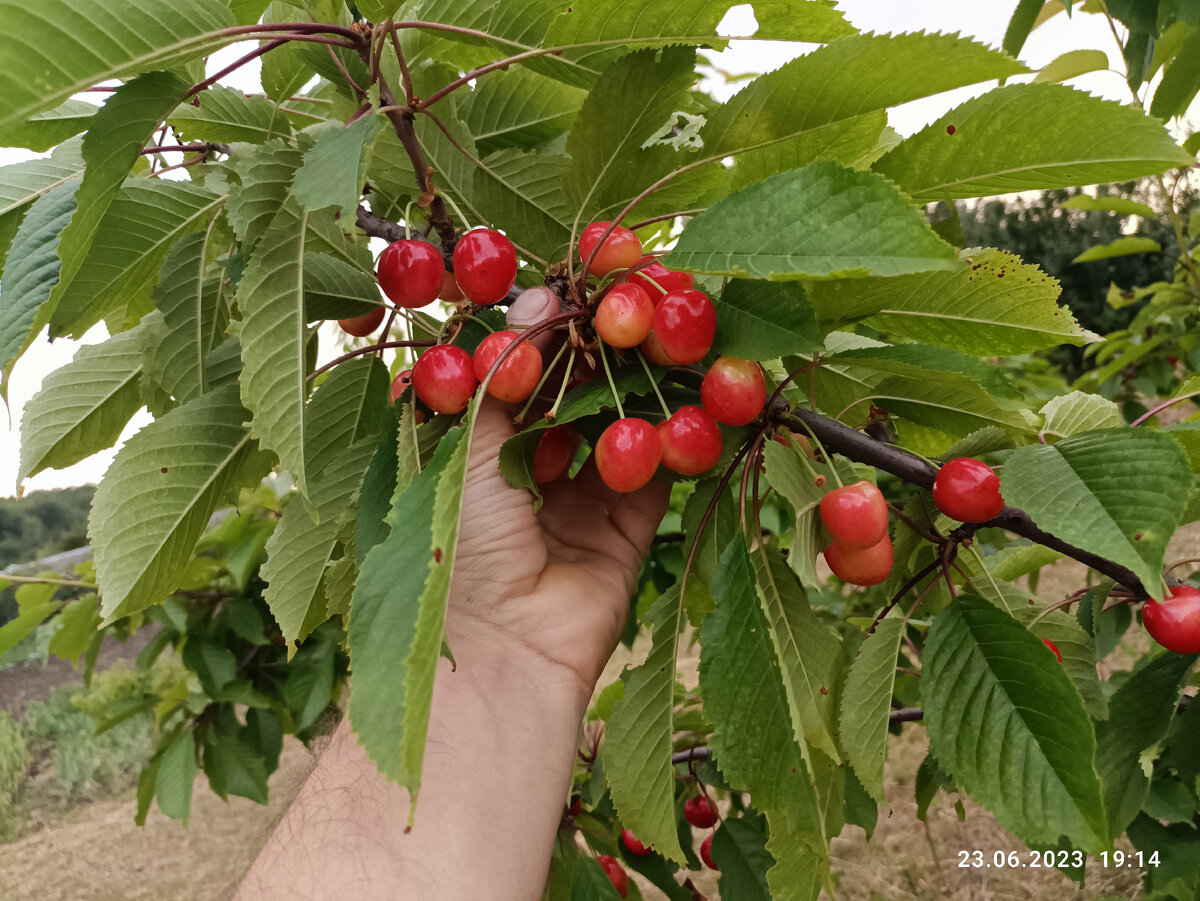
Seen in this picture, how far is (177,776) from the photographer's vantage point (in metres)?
2.48

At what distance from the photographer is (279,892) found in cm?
94

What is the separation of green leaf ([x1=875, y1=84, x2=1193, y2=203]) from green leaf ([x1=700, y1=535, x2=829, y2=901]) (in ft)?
1.37

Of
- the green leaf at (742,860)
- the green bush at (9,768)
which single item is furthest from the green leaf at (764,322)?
the green bush at (9,768)

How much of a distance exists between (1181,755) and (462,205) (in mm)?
1305

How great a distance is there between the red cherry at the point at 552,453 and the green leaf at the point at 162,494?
0.37m

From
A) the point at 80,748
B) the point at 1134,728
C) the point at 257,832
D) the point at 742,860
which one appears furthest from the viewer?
the point at 80,748

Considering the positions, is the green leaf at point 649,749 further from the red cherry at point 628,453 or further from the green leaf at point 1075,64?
the green leaf at point 1075,64

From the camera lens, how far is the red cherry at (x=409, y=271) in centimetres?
79

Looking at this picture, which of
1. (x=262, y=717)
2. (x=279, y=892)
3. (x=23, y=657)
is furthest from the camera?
(x=23, y=657)

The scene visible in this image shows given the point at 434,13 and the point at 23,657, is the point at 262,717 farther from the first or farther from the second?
the point at 23,657

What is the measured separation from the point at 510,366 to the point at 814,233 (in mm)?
318

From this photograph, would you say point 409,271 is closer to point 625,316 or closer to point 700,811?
point 625,316

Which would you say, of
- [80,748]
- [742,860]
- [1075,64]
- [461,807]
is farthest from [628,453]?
[80,748]

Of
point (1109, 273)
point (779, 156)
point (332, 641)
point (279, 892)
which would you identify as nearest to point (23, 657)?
point (332, 641)
